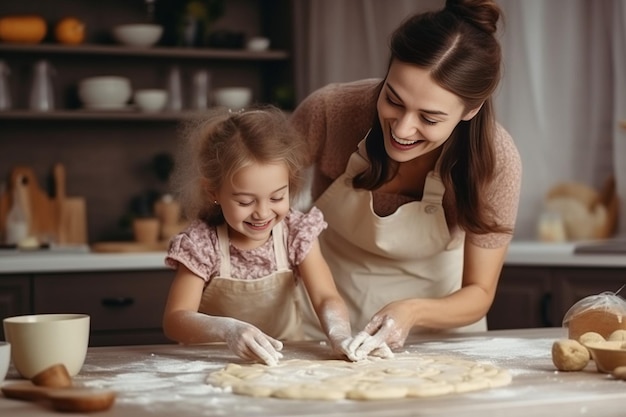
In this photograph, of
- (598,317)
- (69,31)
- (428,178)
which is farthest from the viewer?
(69,31)

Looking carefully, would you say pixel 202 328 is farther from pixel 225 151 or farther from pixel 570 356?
pixel 570 356

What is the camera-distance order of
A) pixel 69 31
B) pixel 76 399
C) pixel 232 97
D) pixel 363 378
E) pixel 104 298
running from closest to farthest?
pixel 76 399
pixel 363 378
pixel 104 298
pixel 69 31
pixel 232 97

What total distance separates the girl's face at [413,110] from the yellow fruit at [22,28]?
206 cm

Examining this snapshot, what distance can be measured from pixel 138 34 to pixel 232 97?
0.41 meters

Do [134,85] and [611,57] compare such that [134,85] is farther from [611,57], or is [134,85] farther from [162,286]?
[611,57]

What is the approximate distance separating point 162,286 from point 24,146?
943mm

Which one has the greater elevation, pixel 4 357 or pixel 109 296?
pixel 4 357

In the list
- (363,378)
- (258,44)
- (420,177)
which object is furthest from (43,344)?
(258,44)

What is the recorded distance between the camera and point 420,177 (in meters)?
2.11

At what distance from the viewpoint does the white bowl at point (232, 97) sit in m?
3.70

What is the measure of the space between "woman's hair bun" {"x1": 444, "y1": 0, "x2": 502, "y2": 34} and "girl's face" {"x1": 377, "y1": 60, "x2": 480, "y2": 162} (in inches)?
6.6

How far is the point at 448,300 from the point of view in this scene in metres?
1.93

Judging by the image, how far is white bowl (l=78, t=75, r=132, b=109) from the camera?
3.56 metres

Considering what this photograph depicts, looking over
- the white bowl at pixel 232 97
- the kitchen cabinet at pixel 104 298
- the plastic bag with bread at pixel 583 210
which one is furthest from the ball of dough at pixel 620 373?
the white bowl at pixel 232 97
